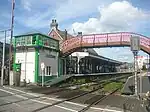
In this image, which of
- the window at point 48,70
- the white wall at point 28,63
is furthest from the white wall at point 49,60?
the white wall at point 28,63

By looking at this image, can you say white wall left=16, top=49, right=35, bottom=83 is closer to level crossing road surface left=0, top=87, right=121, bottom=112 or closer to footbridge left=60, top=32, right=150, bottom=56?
footbridge left=60, top=32, right=150, bottom=56

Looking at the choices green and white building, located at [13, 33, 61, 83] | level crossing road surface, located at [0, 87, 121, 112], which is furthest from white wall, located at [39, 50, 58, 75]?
level crossing road surface, located at [0, 87, 121, 112]

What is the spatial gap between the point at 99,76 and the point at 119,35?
2113cm

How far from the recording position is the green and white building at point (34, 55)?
32.8 meters

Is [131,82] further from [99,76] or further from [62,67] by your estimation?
[99,76]

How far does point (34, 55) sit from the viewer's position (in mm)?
33062

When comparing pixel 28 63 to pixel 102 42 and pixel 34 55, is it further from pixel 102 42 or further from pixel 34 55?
pixel 102 42

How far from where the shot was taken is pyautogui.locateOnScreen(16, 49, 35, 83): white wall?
108ft

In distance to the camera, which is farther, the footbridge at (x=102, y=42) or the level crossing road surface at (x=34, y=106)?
the footbridge at (x=102, y=42)

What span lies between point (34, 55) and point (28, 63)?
4.66 feet

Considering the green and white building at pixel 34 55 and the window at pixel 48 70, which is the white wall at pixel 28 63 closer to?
the green and white building at pixel 34 55

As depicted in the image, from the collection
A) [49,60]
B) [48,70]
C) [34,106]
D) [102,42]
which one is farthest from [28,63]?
[34,106]

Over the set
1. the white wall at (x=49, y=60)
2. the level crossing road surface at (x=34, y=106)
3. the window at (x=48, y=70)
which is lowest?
the level crossing road surface at (x=34, y=106)

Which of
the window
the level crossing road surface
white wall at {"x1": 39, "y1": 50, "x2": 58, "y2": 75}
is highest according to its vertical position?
white wall at {"x1": 39, "y1": 50, "x2": 58, "y2": 75}
